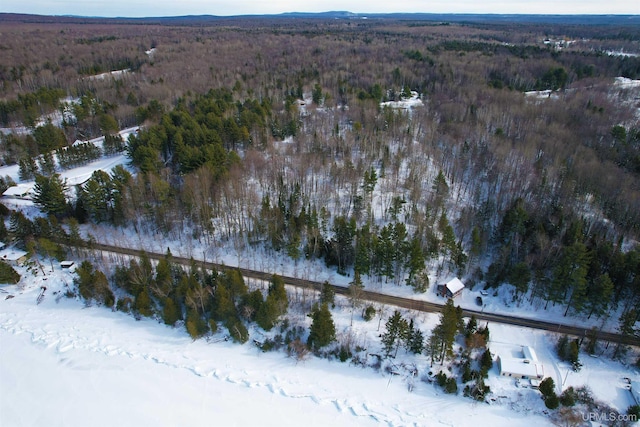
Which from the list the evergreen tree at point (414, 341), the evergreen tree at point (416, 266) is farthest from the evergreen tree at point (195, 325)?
the evergreen tree at point (416, 266)

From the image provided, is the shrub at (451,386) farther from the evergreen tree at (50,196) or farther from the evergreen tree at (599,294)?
the evergreen tree at (50,196)

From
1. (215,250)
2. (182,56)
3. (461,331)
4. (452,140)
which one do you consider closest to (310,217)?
(215,250)

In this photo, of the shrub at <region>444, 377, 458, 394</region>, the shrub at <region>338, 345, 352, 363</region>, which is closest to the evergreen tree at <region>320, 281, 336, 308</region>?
the shrub at <region>338, 345, 352, 363</region>

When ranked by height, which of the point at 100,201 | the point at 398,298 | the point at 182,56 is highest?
the point at 182,56

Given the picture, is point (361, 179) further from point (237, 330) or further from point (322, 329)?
point (237, 330)

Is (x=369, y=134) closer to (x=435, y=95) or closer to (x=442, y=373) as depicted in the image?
(x=435, y=95)

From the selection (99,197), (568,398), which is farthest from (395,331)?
(99,197)
